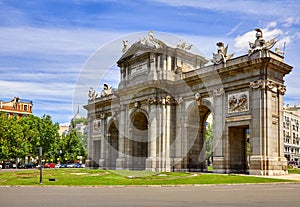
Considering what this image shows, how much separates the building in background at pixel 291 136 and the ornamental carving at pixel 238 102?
89.0 metres

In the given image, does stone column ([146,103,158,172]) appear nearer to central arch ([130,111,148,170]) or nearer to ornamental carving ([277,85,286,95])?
central arch ([130,111,148,170])

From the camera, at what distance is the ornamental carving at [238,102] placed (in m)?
40.5

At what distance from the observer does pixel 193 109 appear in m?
47.4

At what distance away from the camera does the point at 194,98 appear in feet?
154

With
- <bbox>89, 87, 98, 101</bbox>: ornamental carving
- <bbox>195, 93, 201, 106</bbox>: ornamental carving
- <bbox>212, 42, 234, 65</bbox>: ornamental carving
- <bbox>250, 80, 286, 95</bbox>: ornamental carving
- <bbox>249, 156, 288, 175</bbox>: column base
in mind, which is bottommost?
<bbox>249, 156, 288, 175</bbox>: column base

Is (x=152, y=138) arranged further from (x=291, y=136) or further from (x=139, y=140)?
(x=291, y=136)

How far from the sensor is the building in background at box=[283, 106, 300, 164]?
126 m

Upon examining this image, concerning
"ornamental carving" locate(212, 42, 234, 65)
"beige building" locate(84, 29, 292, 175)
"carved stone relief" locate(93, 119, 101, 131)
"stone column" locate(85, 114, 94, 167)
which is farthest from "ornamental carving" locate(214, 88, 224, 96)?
"stone column" locate(85, 114, 94, 167)

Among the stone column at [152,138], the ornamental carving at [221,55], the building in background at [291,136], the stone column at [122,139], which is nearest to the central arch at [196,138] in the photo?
the stone column at [152,138]

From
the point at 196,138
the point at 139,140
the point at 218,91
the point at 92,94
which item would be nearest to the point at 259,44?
the point at 218,91

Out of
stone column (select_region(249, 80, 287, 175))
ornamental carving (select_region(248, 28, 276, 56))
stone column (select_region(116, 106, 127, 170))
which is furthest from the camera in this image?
stone column (select_region(116, 106, 127, 170))

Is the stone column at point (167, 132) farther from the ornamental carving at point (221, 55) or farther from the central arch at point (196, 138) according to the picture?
the ornamental carving at point (221, 55)

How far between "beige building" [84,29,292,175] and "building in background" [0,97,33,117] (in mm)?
54867

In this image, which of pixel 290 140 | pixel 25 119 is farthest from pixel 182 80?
pixel 290 140
